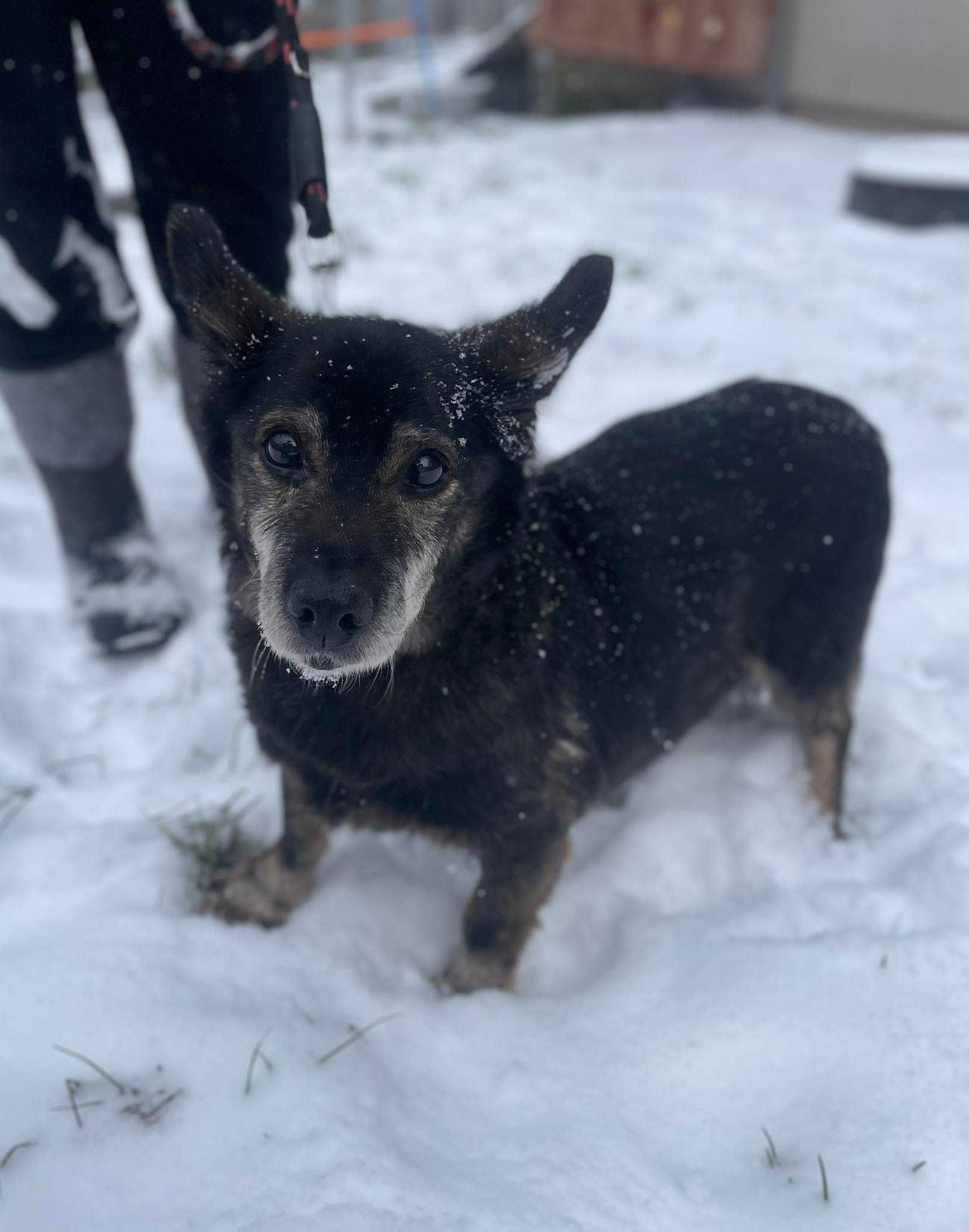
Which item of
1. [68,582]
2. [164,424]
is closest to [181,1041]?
[68,582]

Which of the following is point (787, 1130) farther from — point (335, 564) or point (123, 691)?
point (123, 691)

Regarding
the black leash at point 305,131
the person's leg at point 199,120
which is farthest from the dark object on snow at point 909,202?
the black leash at point 305,131

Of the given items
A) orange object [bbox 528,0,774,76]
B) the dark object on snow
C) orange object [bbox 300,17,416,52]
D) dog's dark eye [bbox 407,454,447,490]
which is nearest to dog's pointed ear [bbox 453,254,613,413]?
dog's dark eye [bbox 407,454,447,490]

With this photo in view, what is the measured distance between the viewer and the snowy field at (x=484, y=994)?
1490mm

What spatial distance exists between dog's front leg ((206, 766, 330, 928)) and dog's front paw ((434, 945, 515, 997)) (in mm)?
405

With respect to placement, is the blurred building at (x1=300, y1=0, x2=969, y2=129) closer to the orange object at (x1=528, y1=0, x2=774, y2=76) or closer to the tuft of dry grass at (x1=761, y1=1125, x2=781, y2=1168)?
the orange object at (x1=528, y1=0, x2=774, y2=76)

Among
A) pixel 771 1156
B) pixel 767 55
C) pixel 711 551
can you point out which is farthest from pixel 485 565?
pixel 767 55

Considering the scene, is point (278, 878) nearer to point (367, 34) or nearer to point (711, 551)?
point (711, 551)

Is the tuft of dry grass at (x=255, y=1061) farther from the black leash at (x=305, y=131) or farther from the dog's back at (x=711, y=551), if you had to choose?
the black leash at (x=305, y=131)

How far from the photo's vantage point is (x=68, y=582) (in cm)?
276

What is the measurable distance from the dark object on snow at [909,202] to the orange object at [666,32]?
3.67 m

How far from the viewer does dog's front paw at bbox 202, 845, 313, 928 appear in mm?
2043

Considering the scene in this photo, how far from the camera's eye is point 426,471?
5.43 ft

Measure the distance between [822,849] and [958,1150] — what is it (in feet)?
2.74
